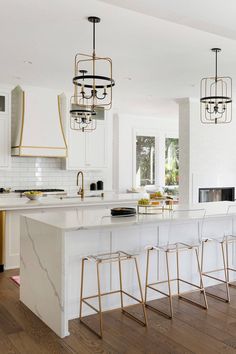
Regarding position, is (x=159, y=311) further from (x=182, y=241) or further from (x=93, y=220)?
(x=93, y=220)

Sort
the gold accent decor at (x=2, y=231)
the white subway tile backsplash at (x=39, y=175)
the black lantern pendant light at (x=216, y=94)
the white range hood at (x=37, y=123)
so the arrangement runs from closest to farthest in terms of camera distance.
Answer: the black lantern pendant light at (x=216, y=94), the gold accent decor at (x=2, y=231), the white range hood at (x=37, y=123), the white subway tile backsplash at (x=39, y=175)

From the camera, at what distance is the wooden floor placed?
2814 mm

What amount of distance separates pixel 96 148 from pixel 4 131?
187 centimetres

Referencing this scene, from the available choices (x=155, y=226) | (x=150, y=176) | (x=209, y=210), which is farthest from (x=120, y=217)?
(x=150, y=176)

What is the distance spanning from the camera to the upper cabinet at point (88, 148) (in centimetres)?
757

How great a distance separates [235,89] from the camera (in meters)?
7.13

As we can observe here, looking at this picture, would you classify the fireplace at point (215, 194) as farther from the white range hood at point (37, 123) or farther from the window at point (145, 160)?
the white range hood at point (37, 123)

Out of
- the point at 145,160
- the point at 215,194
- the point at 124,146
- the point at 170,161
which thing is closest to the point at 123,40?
the point at 215,194

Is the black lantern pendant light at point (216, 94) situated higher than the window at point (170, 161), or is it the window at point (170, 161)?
the black lantern pendant light at point (216, 94)

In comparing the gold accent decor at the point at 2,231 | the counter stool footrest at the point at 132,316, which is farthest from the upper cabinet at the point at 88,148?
the counter stool footrest at the point at 132,316

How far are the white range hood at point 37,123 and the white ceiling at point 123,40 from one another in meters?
0.33

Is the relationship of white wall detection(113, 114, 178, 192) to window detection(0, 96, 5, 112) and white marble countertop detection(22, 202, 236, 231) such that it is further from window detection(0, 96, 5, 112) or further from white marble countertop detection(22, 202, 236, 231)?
white marble countertop detection(22, 202, 236, 231)

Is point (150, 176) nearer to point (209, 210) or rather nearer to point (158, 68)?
→ point (158, 68)

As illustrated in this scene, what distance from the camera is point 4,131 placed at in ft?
22.5
